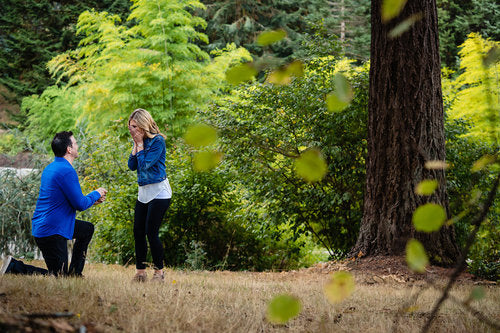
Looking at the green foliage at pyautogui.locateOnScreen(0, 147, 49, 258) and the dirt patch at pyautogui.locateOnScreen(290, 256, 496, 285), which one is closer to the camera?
the dirt patch at pyautogui.locateOnScreen(290, 256, 496, 285)

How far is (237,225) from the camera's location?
9.10 meters

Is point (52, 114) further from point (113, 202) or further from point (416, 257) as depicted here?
point (416, 257)

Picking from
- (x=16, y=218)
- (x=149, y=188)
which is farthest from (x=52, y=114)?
(x=149, y=188)

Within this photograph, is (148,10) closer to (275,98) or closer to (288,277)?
(275,98)

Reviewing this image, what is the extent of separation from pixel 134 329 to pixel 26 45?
32.0m

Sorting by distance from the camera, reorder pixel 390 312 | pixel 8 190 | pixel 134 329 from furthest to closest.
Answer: pixel 8 190
pixel 390 312
pixel 134 329

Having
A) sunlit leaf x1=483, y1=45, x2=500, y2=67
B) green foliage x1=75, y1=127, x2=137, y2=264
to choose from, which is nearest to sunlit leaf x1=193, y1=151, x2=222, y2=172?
sunlit leaf x1=483, y1=45, x2=500, y2=67

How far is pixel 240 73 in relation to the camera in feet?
3.59

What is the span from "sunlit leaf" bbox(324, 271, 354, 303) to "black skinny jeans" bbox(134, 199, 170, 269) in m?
3.88

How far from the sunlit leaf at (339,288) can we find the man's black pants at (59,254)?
4.10m

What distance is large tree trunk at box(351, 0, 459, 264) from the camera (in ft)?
19.2

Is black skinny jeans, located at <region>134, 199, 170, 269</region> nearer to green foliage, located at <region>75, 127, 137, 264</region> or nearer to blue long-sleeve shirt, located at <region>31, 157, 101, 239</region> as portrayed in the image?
blue long-sleeve shirt, located at <region>31, 157, 101, 239</region>

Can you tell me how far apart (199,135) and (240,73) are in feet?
0.67

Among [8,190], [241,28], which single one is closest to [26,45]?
[241,28]
